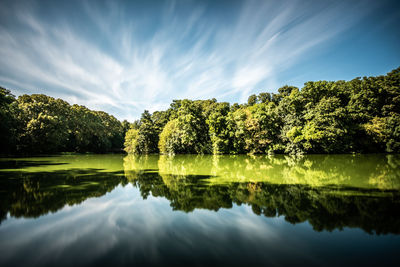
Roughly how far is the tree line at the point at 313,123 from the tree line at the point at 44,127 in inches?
900

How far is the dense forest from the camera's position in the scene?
20500 mm

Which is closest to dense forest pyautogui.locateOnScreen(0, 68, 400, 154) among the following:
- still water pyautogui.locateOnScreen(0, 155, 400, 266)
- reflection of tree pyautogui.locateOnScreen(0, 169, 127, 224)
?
still water pyautogui.locateOnScreen(0, 155, 400, 266)

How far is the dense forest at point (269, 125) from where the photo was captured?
2050cm

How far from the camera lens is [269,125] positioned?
26.2 meters

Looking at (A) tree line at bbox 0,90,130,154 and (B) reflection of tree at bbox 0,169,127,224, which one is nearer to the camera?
(B) reflection of tree at bbox 0,169,127,224

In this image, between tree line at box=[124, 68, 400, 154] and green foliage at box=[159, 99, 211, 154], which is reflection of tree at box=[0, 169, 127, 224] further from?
green foliage at box=[159, 99, 211, 154]

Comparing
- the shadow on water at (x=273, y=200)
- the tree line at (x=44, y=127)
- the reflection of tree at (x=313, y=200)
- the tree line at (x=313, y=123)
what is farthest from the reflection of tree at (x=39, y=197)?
the tree line at (x=44, y=127)

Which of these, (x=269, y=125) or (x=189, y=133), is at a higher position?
(x=269, y=125)

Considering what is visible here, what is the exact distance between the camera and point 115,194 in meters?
6.18

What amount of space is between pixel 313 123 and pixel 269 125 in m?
6.33

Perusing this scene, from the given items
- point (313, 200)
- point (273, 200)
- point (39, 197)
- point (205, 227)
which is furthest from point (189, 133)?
point (205, 227)

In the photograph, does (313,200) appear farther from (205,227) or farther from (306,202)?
(205,227)

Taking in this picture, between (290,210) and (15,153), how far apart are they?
140 feet

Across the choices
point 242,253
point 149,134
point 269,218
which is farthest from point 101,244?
point 149,134
